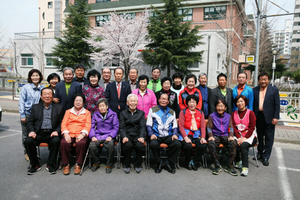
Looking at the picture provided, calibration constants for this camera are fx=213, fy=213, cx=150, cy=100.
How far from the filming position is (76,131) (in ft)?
14.9

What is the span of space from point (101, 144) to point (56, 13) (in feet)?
175

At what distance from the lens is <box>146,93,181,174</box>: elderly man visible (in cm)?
451

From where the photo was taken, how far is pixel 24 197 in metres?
3.31

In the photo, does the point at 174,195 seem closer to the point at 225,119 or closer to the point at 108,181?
the point at 108,181

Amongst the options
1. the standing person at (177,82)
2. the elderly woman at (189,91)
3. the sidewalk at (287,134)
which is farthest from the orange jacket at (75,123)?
the sidewalk at (287,134)

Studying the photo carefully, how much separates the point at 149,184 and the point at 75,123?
2.03 m

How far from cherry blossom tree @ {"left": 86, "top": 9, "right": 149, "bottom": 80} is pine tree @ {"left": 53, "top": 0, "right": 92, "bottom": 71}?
1.02 meters

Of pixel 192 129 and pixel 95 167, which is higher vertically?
pixel 192 129

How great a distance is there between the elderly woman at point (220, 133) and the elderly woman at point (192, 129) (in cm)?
19

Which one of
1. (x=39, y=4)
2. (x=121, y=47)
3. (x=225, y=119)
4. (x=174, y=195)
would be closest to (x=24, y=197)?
(x=174, y=195)

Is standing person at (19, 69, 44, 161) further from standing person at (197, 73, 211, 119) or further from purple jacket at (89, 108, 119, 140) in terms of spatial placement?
standing person at (197, 73, 211, 119)

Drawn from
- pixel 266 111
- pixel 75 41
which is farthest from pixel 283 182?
pixel 75 41

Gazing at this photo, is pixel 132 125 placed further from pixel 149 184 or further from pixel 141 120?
pixel 149 184

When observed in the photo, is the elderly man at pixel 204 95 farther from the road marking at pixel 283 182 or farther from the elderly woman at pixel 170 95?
the road marking at pixel 283 182
